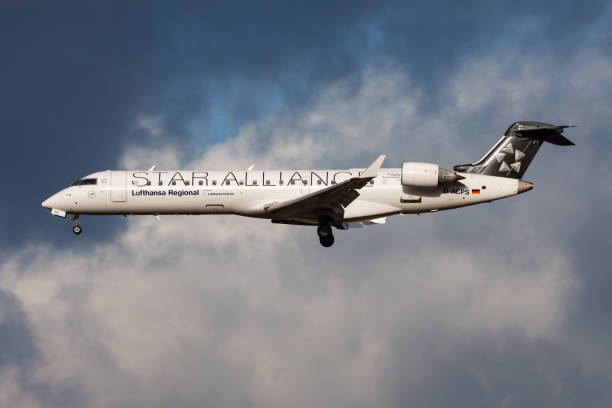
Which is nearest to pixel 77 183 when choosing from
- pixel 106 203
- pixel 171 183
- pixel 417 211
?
pixel 106 203

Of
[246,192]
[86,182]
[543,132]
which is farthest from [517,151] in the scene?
[86,182]

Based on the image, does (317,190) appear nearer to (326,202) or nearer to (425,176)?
(326,202)

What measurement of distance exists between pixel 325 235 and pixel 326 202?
2423 mm

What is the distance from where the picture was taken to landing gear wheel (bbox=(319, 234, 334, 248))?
4319 cm

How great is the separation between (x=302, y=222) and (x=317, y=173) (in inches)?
98.1

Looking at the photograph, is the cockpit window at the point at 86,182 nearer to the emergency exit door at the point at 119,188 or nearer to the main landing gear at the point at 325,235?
the emergency exit door at the point at 119,188

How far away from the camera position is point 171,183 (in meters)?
43.7

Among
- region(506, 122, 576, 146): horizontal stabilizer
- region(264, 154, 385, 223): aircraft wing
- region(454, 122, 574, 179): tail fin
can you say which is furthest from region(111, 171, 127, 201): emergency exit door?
region(506, 122, 576, 146): horizontal stabilizer

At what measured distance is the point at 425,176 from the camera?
1626 inches

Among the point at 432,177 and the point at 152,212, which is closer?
the point at 432,177

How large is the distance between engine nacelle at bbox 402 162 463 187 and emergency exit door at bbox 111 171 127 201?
13319 millimetres

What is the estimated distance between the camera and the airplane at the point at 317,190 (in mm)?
42094

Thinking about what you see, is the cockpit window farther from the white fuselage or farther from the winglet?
the winglet

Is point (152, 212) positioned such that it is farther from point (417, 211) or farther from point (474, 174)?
point (474, 174)
